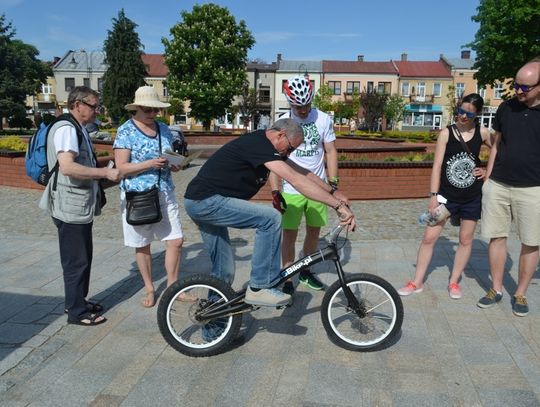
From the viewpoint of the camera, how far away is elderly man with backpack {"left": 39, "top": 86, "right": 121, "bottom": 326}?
Answer: 372 centimetres

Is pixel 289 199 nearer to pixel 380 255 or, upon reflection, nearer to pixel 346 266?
pixel 346 266

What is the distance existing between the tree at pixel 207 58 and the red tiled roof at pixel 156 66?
23970mm

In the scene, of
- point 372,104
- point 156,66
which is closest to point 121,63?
point 156,66

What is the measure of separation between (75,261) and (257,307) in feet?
5.05

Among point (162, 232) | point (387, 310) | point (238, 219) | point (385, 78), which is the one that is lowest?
point (387, 310)

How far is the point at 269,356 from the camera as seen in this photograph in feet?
11.7

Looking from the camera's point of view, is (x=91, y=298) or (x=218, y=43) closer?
(x=91, y=298)

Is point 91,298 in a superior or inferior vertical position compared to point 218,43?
inferior

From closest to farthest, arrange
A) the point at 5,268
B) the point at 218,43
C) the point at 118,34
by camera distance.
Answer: the point at 5,268 < the point at 218,43 < the point at 118,34

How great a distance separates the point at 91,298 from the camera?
187 inches

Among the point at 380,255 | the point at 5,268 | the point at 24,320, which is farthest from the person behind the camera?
the point at 380,255

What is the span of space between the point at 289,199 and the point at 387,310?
157cm

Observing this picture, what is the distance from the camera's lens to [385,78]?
223 ft

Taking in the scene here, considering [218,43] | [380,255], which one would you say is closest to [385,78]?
[218,43]
